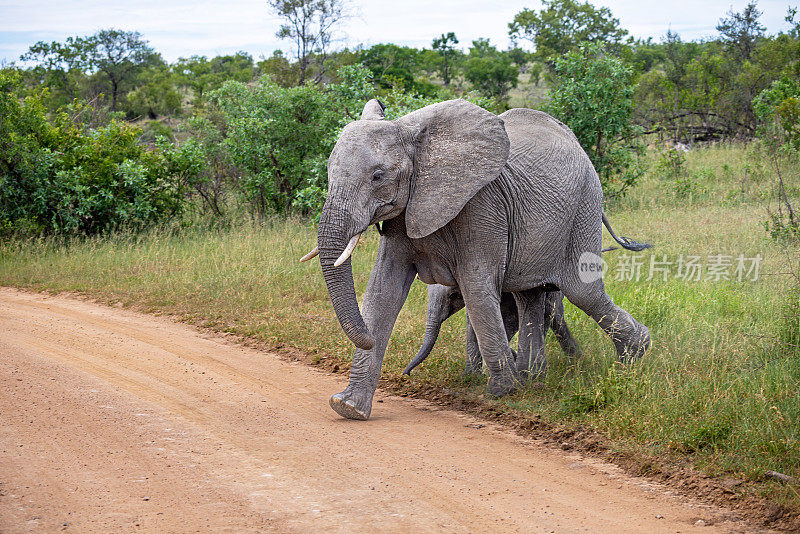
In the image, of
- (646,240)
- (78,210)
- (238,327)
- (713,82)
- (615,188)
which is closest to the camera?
(238,327)

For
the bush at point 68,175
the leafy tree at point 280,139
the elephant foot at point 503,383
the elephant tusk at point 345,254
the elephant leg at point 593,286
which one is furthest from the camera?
the leafy tree at point 280,139

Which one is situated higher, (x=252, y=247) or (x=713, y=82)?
(x=713, y=82)

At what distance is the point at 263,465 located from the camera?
4727 millimetres

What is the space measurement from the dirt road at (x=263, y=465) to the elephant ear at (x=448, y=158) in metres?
1.51

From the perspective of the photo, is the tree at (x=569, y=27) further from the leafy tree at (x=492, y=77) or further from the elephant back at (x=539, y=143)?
the elephant back at (x=539, y=143)

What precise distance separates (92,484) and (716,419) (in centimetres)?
378

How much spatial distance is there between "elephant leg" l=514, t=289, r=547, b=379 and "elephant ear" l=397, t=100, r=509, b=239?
4.64 feet

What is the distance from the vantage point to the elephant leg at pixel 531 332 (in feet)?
21.1

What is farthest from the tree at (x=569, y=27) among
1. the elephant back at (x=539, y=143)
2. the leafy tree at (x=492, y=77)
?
the elephant back at (x=539, y=143)

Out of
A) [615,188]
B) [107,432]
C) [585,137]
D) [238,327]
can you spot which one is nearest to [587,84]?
[585,137]

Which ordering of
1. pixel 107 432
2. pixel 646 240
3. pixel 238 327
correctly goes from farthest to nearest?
pixel 646 240 → pixel 238 327 → pixel 107 432

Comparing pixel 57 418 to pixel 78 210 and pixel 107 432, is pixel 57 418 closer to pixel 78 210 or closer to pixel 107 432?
pixel 107 432

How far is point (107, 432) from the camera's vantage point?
5.30 metres

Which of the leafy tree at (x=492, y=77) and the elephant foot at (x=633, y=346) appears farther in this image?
the leafy tree at (x=492, y=77)
